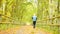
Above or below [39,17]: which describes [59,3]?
above

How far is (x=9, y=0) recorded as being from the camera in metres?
16.9

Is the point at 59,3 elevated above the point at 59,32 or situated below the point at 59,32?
above

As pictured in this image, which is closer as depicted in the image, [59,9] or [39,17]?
[59,9]

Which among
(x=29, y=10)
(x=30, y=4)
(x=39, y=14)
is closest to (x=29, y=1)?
(x=30, y=4)

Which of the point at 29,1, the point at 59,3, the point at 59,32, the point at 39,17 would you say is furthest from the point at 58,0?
the point at 29,1

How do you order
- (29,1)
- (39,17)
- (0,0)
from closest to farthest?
(0,0) → (39,17) → (29,1)

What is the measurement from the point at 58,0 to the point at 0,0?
4.76 m

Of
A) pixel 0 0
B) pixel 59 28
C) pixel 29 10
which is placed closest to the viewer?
pixel 59 28

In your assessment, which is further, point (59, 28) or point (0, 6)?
point (0, 6)

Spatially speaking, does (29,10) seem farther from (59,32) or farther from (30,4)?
(59,32)

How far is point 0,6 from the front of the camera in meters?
14.4

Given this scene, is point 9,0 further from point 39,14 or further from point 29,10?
point 29,10

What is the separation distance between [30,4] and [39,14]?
850cm

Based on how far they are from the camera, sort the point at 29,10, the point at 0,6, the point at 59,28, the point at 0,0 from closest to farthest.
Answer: the point at 59,28 → the point at 0,0 → the point at 0,6 → the point at 29,10
